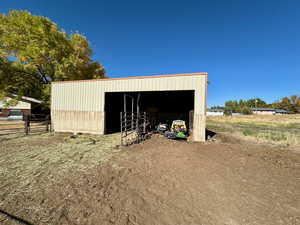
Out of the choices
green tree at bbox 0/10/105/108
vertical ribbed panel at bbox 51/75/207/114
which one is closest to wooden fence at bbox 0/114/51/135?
vertical ribbed panel at bbox 51/75/207/114

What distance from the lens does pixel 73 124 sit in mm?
11141

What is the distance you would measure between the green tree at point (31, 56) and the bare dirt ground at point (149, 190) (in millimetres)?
13138

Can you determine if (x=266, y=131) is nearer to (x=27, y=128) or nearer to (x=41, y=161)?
(x=41, y=161)

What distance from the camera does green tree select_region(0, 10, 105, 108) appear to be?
13.5m

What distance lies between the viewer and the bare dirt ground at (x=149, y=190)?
→ 2.36 m

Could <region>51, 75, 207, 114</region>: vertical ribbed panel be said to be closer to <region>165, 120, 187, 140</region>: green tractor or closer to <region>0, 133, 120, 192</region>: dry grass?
<region>165, 120, 187, 140</region>: green tractor

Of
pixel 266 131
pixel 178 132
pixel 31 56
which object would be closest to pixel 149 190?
pixel 178 132

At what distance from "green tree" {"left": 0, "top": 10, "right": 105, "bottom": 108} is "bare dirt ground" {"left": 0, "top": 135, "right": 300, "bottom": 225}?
13138 millimetres

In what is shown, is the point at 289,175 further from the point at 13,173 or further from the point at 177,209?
the point at 13,173

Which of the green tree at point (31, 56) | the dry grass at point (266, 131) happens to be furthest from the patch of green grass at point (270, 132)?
the green tree at point (31, 56)

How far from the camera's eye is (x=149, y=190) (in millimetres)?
3221

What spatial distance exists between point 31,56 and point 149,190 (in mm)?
18966

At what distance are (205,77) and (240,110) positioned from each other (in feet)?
230

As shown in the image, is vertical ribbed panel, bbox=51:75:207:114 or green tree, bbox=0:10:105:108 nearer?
vertical ribbed panel, bbox=51:75:207:114
